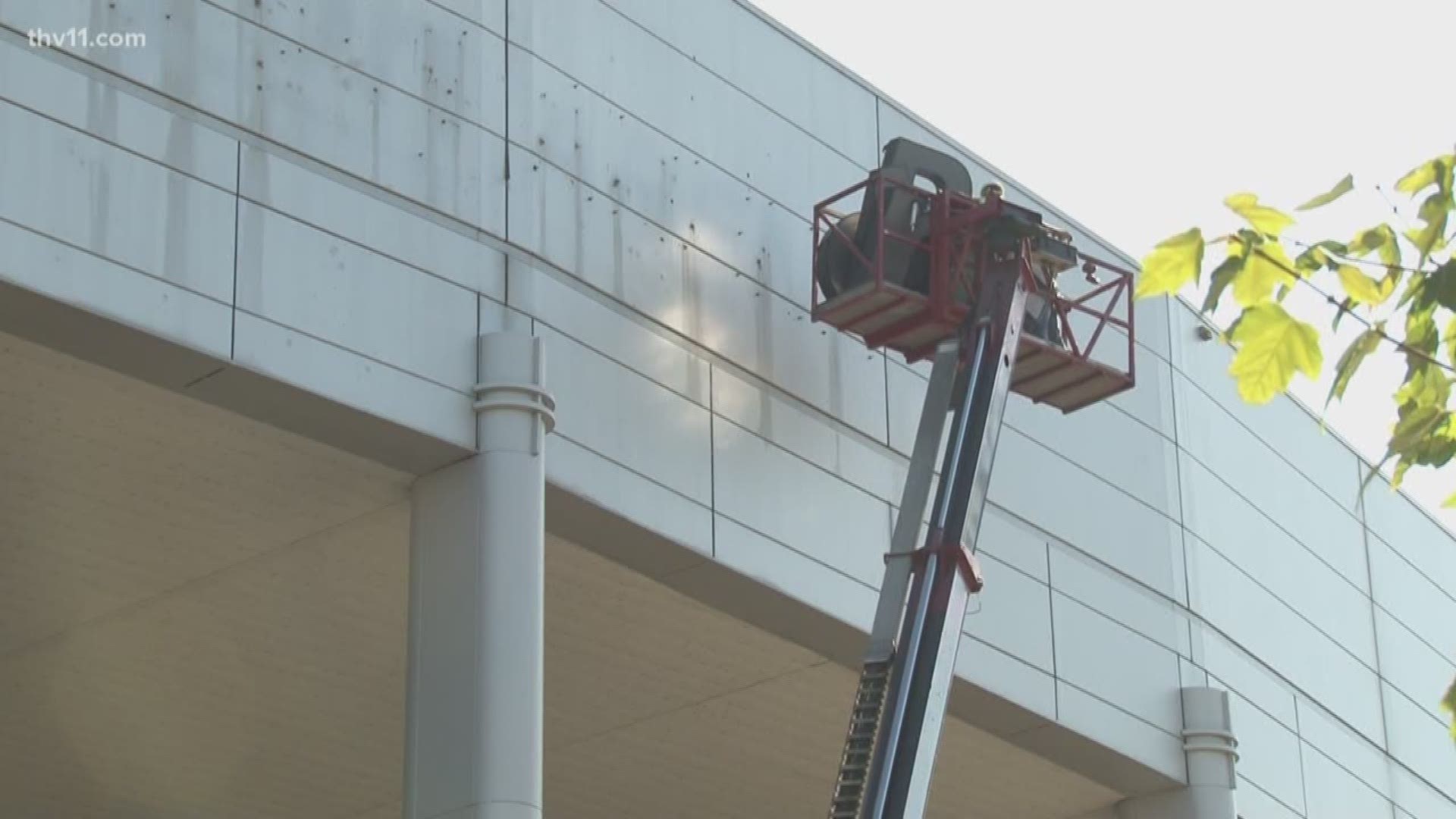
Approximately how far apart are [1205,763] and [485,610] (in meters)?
11.3

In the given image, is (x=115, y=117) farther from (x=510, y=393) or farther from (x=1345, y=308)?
(x=1345, y=308)

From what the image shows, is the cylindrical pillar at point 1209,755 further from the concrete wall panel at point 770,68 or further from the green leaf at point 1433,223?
the green leaf at point 1433,223

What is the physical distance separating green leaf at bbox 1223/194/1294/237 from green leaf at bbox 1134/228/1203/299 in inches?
7.7

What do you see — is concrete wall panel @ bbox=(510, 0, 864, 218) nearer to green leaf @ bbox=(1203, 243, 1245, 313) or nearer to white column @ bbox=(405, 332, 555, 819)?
white column @ bbox=(405, 332, 555, 819)

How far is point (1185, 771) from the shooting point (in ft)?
90.4

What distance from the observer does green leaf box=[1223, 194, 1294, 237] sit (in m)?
7.59

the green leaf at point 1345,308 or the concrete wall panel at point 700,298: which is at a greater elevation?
the concrete wall panel at point 700,298

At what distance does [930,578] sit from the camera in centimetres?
2042

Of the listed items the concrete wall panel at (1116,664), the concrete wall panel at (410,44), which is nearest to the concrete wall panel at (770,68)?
the concrete wall panel at (410,44)

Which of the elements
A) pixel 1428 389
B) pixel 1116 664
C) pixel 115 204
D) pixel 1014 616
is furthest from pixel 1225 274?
pixel 1116 664

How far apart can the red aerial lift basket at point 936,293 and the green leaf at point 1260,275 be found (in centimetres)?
1454

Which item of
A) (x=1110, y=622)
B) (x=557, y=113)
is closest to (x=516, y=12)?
(x=557, y=113)

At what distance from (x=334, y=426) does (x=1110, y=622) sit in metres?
11.0

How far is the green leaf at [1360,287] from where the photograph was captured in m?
7.81
